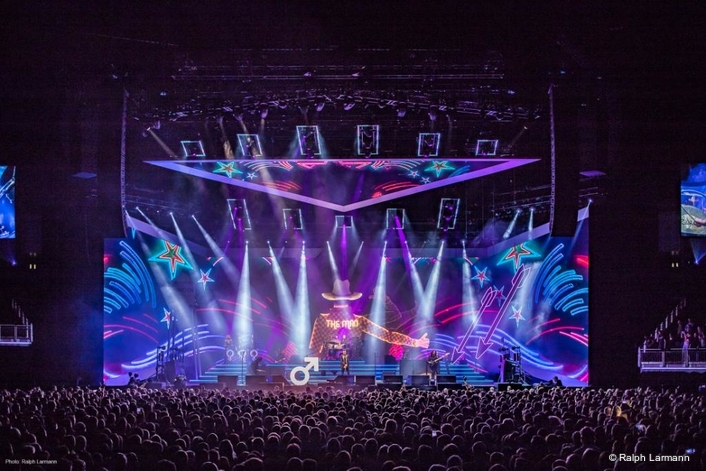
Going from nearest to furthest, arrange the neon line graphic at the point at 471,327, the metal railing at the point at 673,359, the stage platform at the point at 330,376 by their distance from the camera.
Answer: the metal railing at the point at 673,359
the stage platform at the point at 330,376
the neon line graphic at the point at 471,327

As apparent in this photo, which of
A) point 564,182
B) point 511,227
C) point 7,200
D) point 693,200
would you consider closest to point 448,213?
point 511,227

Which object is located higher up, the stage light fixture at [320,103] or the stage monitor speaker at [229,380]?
the stage light fixture at [320,103]

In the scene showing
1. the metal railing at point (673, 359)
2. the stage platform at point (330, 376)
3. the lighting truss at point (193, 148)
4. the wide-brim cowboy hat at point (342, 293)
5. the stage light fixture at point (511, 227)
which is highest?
the lighting truss at point (193, 148)

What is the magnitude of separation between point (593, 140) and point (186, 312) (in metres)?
15.2

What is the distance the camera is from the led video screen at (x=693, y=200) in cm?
1767

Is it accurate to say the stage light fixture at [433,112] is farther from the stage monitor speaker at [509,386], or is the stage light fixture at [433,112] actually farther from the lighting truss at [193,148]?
the stage monitor speaker at [509,386]

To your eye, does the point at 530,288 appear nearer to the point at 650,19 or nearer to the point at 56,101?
the point at 650,19

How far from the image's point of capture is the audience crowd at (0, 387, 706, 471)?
7.75 meters

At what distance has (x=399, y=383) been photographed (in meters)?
18.6

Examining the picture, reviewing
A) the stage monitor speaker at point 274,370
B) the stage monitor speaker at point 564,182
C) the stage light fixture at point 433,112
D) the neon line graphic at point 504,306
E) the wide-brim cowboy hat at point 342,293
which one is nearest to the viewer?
the stage monitor speaker at point 564,182

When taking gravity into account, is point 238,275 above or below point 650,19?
below

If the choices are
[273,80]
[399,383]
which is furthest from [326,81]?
[399,383]

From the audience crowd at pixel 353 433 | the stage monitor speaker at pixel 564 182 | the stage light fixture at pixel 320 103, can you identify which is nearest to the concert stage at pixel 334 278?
the stage light fixture at pixel 320 103

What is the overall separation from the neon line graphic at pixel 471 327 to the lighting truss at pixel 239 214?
8884 mm
